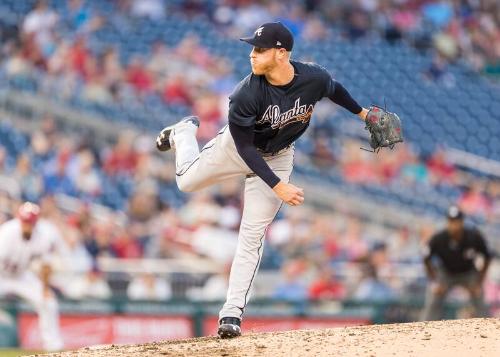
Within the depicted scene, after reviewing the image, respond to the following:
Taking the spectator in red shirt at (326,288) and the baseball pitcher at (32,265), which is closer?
the baseball pitcher at (32,265)

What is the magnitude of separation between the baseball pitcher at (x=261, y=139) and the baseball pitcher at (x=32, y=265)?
4752mm

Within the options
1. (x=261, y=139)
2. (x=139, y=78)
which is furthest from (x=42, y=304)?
(x=261, y=139)

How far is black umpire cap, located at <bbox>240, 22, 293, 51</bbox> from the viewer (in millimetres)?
6809

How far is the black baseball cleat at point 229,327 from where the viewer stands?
23.9 feet

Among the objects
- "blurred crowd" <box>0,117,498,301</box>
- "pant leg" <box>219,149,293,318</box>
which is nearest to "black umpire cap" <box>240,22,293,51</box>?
"pant leg" <box>219,149,293,318</box>

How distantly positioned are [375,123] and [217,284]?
5.96 meters

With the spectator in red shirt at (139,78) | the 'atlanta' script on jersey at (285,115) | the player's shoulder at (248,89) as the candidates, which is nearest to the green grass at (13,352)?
the spectator in red shirt at (139,78)

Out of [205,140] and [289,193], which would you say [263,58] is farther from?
[205,140]

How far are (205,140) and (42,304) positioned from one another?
3.60 meters

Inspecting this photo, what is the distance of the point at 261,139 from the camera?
23.5 feet

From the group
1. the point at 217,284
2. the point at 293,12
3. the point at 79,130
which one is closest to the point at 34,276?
the point at 217,284

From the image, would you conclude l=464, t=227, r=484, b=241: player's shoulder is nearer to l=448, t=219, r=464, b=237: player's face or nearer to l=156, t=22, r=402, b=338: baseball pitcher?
l=448, t=219, r=464, b=237: player's face

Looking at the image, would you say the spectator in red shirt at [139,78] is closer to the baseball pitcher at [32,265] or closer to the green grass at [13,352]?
the baseball pitcher at [32,265]

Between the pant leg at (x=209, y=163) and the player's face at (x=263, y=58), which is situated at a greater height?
the player's face at (x=263, y=58)
